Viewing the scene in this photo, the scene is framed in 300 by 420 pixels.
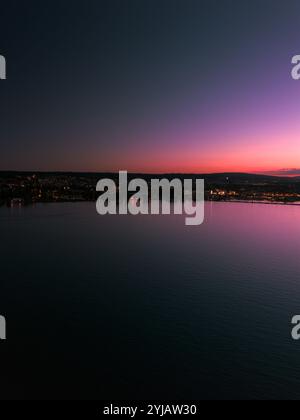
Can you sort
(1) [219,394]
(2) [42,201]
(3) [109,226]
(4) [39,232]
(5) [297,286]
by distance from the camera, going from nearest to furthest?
(1) [219,394]
(5) [297,286]
(4) [39,232]
(3) [109,226]
(2) [42,201]

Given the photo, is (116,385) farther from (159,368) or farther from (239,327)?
(239,327)

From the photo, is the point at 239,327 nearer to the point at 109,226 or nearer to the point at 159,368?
the point at 159,368

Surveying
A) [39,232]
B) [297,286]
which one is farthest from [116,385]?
[39,232]

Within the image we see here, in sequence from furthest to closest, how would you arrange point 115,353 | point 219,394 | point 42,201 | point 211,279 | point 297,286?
point 42,201
point 211,279
point 297,286
point 115,353
point 219,394

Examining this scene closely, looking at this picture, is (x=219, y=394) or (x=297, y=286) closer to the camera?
(x=219, y=394)

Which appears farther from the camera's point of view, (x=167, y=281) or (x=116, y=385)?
(x=167, y=281)

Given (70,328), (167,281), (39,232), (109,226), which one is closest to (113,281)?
(167,281)
